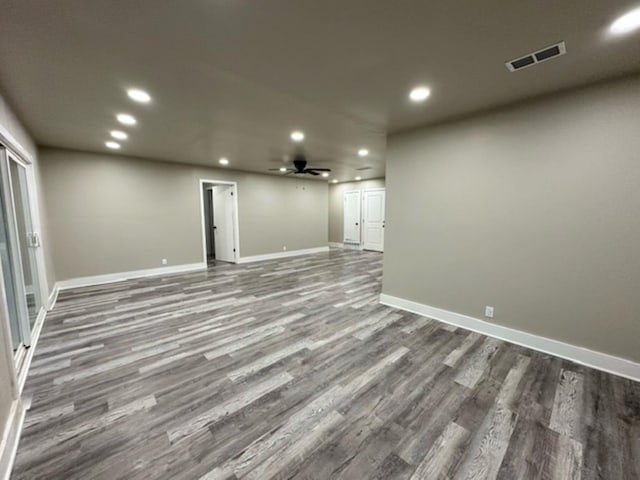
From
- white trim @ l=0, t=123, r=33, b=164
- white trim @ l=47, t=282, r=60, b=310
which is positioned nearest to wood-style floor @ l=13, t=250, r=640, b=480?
white trim @ l=47, t=282, r=60, b=310

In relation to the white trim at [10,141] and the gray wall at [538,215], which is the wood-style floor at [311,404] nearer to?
the gray wall at [538,215]

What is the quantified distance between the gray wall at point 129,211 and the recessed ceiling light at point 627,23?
671 centimetres

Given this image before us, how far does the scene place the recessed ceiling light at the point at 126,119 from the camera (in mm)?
3053

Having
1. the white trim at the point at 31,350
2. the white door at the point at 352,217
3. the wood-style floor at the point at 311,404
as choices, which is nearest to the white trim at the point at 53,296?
the white trim at the point at 31,350

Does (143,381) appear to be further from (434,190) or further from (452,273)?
(434,190)

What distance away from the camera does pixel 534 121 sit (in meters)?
2.56

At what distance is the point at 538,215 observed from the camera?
2.59 meters

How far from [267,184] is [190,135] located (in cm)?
377

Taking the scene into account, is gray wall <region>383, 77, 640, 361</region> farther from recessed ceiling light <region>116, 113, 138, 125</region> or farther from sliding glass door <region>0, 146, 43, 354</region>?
sliding glass door <region>0, 146, 43, 354</region>

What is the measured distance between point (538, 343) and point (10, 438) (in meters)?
4.17

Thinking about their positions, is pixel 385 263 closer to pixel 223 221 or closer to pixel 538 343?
pixel 538 343

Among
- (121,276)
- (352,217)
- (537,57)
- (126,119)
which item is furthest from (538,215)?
(352,217)

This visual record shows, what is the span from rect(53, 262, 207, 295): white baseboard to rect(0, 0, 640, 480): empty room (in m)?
0.47

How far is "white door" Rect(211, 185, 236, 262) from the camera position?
717 centimetres
